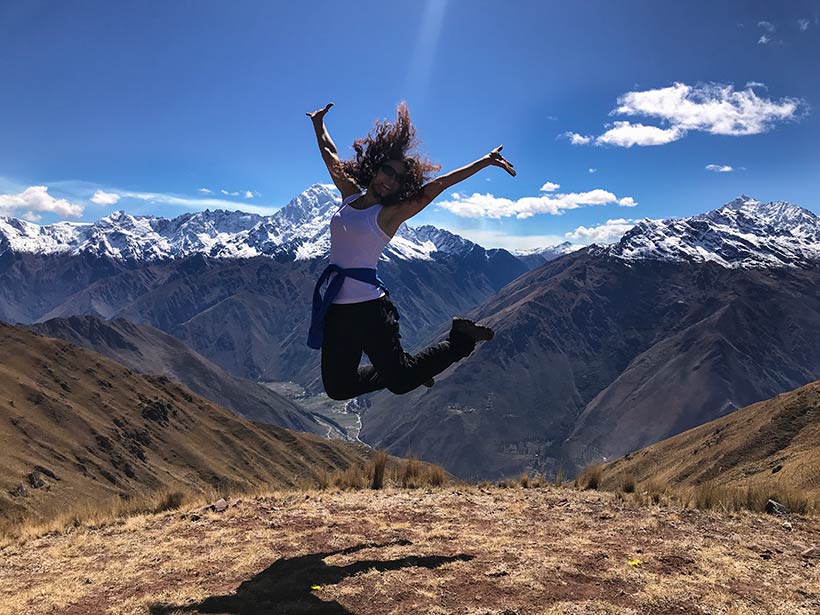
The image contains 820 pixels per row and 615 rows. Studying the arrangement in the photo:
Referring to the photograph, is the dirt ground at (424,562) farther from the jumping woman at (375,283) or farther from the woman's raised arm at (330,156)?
the woman's raised arm at (330,156)

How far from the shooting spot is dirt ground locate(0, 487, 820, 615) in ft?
17.5

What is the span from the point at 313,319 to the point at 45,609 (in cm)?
395

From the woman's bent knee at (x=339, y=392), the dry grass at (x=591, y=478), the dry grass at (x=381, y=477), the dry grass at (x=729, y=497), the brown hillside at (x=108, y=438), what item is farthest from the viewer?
the brown hillside at (x=108, y=438)

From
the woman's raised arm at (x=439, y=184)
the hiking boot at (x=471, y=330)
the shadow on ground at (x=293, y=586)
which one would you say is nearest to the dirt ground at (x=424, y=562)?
the shadow on ground at (x=293, y=586)

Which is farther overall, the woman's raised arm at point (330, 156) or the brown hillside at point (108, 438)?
the brown hillside at point (108, 438)

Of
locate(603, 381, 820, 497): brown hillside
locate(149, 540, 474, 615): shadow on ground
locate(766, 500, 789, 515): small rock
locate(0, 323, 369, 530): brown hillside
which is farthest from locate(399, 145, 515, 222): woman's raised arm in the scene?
locate(0, 323, 369, 530): brown hillside

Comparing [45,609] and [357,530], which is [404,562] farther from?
[45,609]

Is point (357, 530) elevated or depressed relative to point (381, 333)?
depressed

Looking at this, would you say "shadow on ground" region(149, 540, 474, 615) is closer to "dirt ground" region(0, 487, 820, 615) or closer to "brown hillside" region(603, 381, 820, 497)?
"dirt ground" region(0, 487, 820, 615)

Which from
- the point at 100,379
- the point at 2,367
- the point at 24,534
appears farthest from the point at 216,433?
the point at 24,534

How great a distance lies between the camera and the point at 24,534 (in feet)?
30.1

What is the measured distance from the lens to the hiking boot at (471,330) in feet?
24.1

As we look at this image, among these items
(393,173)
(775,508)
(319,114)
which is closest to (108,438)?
(319,114)

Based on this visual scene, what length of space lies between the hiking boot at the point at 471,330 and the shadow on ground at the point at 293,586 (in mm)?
2650
